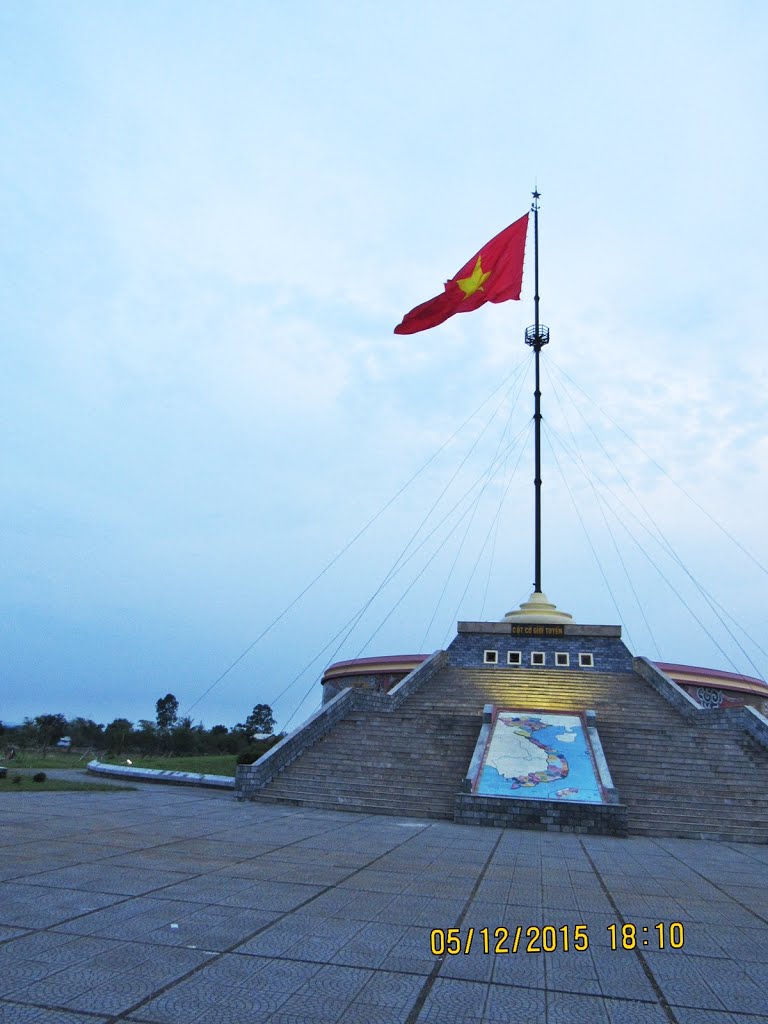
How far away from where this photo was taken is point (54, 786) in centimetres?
1634

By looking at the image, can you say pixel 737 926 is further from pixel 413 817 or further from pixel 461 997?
pixel 413 817

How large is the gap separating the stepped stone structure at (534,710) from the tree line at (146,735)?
18566mm

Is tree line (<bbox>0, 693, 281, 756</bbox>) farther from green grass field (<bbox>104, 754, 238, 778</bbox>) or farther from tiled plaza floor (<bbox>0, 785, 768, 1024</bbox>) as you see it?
tiled plaza floor (<bbox>0, 785, 768, 1024</bbox>)

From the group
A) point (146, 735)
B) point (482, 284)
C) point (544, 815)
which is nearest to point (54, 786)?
point (544, 815)

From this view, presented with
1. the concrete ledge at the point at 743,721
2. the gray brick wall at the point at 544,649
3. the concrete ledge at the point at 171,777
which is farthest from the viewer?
the gray brick wall at the point at 544,649

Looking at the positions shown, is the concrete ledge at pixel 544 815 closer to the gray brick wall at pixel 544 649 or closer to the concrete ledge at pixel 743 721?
the concrete ledge at pixel 743 721

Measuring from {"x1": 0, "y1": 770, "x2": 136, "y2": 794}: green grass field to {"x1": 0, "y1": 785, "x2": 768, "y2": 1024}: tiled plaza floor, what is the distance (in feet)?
15.2

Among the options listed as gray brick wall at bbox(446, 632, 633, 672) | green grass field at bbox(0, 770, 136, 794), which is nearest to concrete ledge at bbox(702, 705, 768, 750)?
gray brick wall at bbox(446, 632, 633, 672)

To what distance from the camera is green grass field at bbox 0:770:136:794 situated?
15.6m

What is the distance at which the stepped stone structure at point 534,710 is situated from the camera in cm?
1448

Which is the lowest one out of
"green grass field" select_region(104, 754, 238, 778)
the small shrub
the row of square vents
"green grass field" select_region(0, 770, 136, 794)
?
"green grass field" select_region(0, 770, 136, 794)

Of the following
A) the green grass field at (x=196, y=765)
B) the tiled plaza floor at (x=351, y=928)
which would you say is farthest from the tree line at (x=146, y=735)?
the tiled plaza floor at (x=351, y=928)

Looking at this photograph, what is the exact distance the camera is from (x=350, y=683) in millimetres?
31828

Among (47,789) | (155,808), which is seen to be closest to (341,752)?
(155,808)
